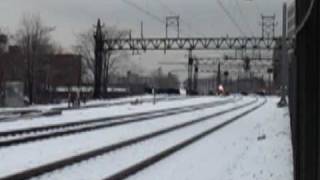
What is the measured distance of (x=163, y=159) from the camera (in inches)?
834

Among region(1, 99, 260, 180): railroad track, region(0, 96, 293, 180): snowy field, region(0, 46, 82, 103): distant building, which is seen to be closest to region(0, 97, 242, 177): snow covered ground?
region(0, 96, 293, 180): snowy field

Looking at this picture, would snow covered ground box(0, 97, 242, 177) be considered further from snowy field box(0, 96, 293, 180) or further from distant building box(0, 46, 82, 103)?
distant building box(0, 46, 82, 103)

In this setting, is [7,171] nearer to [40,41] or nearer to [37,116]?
[37,116]

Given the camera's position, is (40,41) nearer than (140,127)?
No

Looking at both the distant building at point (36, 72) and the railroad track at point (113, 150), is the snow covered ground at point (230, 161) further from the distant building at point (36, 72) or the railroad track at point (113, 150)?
the distant building at point (36, 72)

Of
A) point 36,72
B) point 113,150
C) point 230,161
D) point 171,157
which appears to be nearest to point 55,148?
point 113,150

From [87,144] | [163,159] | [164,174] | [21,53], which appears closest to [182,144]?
[87,144]

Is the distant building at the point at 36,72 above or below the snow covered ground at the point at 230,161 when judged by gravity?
above

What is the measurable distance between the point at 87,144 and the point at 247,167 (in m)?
7.93

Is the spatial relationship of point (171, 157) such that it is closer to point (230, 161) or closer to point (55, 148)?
point (230, 161)

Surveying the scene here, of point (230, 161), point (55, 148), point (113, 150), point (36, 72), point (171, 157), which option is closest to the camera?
point (230, 161)

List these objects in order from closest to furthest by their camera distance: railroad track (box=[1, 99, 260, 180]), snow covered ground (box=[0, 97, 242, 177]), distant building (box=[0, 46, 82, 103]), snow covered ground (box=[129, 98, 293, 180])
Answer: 1. railroad track (box=[1, 99, 260, 180])
2. snow covered ground (box=[129, 98, 293, 180])
3. snow covered ground (box=[0, 97, 242, 177])
4. distant building (box=[0, 46, 82, 103])

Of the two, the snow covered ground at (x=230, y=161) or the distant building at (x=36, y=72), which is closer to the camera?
the snow covered ground at (x=230, y=161)

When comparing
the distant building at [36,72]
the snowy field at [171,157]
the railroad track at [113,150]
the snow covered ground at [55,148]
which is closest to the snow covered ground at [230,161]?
the snowy field at [171,157]
